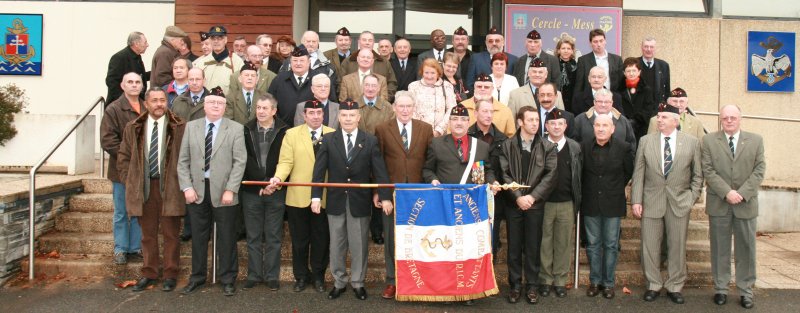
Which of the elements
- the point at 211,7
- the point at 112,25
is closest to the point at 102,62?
the point at 112,25

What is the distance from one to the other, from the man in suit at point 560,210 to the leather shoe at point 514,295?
29 cm

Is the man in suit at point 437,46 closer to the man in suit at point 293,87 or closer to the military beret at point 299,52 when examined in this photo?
the military beret at point 299,52

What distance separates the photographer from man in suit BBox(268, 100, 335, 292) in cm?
616

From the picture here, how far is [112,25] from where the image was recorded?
36.1 ft

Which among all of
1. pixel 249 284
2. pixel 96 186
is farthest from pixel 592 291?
pixel 96 186

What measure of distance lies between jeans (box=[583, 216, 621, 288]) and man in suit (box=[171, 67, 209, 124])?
399cm

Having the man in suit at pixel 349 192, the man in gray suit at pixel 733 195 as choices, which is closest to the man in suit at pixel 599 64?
the man in gray suit at pixel 733 195

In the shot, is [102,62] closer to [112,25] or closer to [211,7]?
[112,25]

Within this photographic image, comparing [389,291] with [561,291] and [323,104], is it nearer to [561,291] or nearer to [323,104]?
[561,291]

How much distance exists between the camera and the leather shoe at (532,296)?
6.05 meters

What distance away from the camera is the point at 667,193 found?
6.24m

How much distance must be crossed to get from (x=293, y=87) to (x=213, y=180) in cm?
151

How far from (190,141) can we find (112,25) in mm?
5994

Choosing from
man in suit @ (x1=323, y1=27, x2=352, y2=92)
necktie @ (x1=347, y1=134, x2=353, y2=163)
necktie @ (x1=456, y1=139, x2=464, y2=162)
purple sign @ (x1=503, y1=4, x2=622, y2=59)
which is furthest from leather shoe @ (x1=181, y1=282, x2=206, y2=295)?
purple sign @ (x1=503, y1=4, x2=622, y2=59)
